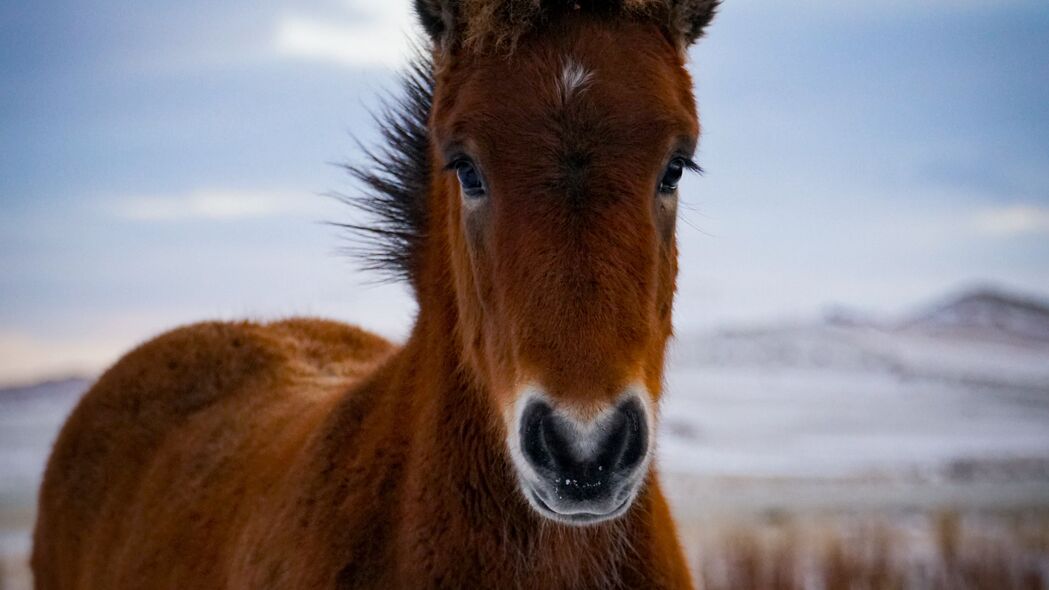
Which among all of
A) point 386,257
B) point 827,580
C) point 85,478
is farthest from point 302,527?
point 827,580

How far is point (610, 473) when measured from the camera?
2207 mm

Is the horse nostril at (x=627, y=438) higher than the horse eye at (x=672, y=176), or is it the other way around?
the horse eye at (x=672, y=176)

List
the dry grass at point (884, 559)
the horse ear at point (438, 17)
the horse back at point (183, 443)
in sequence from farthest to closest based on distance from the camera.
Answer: the dry grass at point (884, 559), the horse back at point (183, 443), the horse ear at point (438, 17)

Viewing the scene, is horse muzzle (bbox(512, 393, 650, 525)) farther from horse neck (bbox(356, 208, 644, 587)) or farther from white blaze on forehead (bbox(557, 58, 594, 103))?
white blaze on forehead (bbox(557, 58, 594, 103))

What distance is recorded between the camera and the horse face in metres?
2.24

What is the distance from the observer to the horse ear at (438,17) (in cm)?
294

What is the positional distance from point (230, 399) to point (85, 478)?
1162mm

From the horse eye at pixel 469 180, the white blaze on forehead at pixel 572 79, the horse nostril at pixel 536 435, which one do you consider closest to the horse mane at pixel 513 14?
the white blaze on forehead at pixel 572 79

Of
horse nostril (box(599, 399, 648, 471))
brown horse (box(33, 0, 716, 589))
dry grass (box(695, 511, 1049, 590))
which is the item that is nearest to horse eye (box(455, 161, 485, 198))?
brown horse (box(33, 0, 716, 589))

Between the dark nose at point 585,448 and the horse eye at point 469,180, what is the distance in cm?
75

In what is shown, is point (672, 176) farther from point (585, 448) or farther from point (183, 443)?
point (183, 443)

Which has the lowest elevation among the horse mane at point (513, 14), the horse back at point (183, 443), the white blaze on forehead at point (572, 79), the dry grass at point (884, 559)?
the dry grass at point (884, 559)

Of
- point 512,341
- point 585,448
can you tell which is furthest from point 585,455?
point 512,341

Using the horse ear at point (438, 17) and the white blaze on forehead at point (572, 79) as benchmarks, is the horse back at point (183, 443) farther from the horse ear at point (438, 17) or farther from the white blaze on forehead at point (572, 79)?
the white blaze on forehead at point (572, 79)
